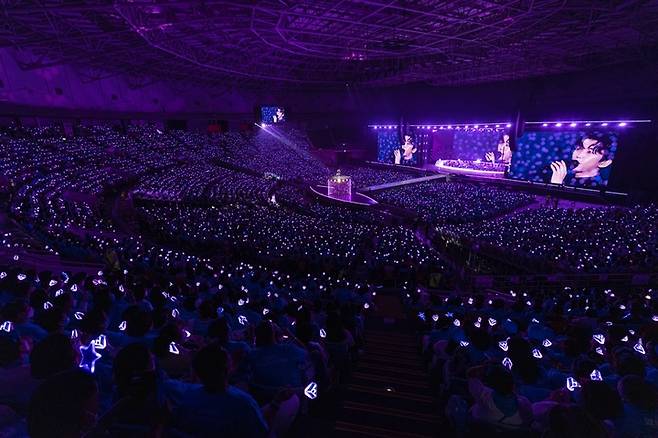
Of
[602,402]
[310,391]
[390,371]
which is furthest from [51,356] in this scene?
[390,371]

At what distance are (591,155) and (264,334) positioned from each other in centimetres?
3745

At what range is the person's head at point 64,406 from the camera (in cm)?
204

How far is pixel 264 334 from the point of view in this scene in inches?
150

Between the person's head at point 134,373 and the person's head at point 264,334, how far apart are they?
1054 millimetres

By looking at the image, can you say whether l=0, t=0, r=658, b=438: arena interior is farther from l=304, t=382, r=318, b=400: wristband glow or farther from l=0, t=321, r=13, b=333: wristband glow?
l=304, t=382, r=318, b=400: wristband glow

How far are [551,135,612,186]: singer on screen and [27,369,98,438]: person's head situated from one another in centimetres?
3845

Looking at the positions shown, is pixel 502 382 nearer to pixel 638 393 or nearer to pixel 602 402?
pixel 602 402

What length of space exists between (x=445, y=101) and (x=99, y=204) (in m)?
42.3

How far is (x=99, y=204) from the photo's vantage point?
26.3m

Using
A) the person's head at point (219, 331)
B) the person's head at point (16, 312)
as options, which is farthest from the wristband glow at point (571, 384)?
the person's head at point (16, 312)

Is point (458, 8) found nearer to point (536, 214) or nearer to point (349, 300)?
point (536, 214)

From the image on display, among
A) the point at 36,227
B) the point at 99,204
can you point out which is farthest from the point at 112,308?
the point at 99,204

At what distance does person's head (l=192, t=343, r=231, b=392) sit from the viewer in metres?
2.56

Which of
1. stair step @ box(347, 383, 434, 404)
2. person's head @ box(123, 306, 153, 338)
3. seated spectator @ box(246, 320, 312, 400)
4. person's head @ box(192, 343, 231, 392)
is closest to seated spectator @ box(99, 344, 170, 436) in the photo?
person's head @ box(192, 343, 231, 392)
